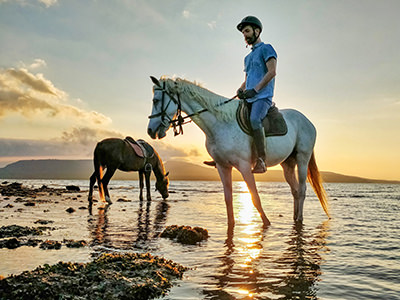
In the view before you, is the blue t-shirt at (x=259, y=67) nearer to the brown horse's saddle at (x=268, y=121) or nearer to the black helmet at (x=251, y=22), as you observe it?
the brown horse's saddle at (x=268, y=121)

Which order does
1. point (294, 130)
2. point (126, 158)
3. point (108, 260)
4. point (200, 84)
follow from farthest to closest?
1. point (126, 158)
2. point (294, 130)
3. point (200, 84)
4. point (108, 260)

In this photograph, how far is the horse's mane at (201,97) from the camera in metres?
5.79

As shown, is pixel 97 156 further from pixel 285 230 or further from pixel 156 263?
pixel 156 263

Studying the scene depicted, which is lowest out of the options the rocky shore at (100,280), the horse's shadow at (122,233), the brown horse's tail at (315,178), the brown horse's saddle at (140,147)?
the horse's shadow at (122,233)

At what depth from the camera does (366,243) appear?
209 inches

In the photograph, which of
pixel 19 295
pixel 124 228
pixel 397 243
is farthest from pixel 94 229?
pixel 397 243

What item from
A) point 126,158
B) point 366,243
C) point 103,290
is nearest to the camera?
point 103,290

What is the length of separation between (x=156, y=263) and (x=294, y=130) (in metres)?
4.86

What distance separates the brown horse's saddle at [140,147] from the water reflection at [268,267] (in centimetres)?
912

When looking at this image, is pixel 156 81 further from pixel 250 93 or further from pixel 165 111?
pixel 250 93

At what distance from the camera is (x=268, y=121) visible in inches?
242

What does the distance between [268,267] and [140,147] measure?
37.6 feet

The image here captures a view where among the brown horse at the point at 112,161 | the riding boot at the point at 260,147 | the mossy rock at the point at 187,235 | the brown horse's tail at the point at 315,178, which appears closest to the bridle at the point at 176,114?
the riding boot at the point at 260,147

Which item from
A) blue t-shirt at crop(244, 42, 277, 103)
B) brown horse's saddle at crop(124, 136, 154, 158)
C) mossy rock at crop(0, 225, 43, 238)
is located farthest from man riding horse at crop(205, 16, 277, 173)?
brown horse's saddle at crop(124, 136, 154, 158)
